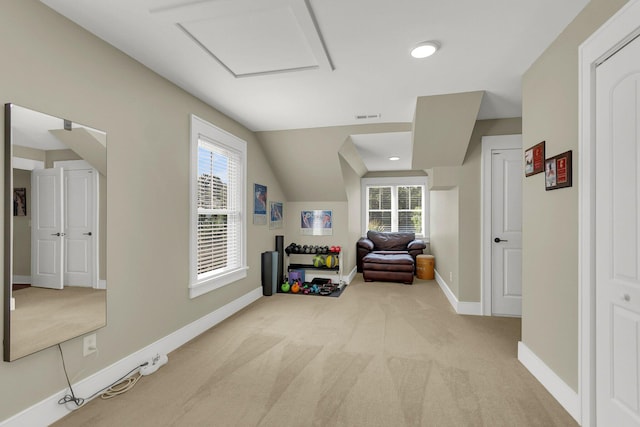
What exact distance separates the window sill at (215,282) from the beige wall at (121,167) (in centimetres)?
8

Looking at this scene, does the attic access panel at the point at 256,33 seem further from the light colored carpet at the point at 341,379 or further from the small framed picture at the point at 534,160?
the light colored carpet at the point at 341,379

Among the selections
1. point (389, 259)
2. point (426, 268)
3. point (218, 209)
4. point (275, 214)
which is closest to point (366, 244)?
point (389, 259)

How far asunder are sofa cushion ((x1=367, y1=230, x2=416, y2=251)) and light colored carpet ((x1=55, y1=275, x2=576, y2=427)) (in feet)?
10.3

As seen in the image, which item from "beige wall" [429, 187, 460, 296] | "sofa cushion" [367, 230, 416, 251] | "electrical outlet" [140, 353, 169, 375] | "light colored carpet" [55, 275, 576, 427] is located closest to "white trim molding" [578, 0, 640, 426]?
"light colored carpet" [55, 275, 576, 427]

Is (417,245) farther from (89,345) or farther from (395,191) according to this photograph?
(89,345)

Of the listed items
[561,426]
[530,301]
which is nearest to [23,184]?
[561,426]

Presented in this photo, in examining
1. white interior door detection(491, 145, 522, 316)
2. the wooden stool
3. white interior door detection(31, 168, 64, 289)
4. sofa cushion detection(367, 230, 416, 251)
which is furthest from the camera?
sofa cushion detection(367, 230, 416, 251)

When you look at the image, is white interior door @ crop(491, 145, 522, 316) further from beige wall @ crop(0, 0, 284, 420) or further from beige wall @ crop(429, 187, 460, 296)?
beige wall @ crop(0, 0, 284, 420)

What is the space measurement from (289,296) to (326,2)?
12.6ft

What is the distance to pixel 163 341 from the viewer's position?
2.59 meters

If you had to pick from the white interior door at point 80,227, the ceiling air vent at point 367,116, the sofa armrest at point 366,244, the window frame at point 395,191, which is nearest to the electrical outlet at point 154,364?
the white interior door at point 80,227

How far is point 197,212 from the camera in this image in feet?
10.0

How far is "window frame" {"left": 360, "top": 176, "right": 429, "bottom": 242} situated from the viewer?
279 inches

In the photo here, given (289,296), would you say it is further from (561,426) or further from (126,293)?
(561,426)
